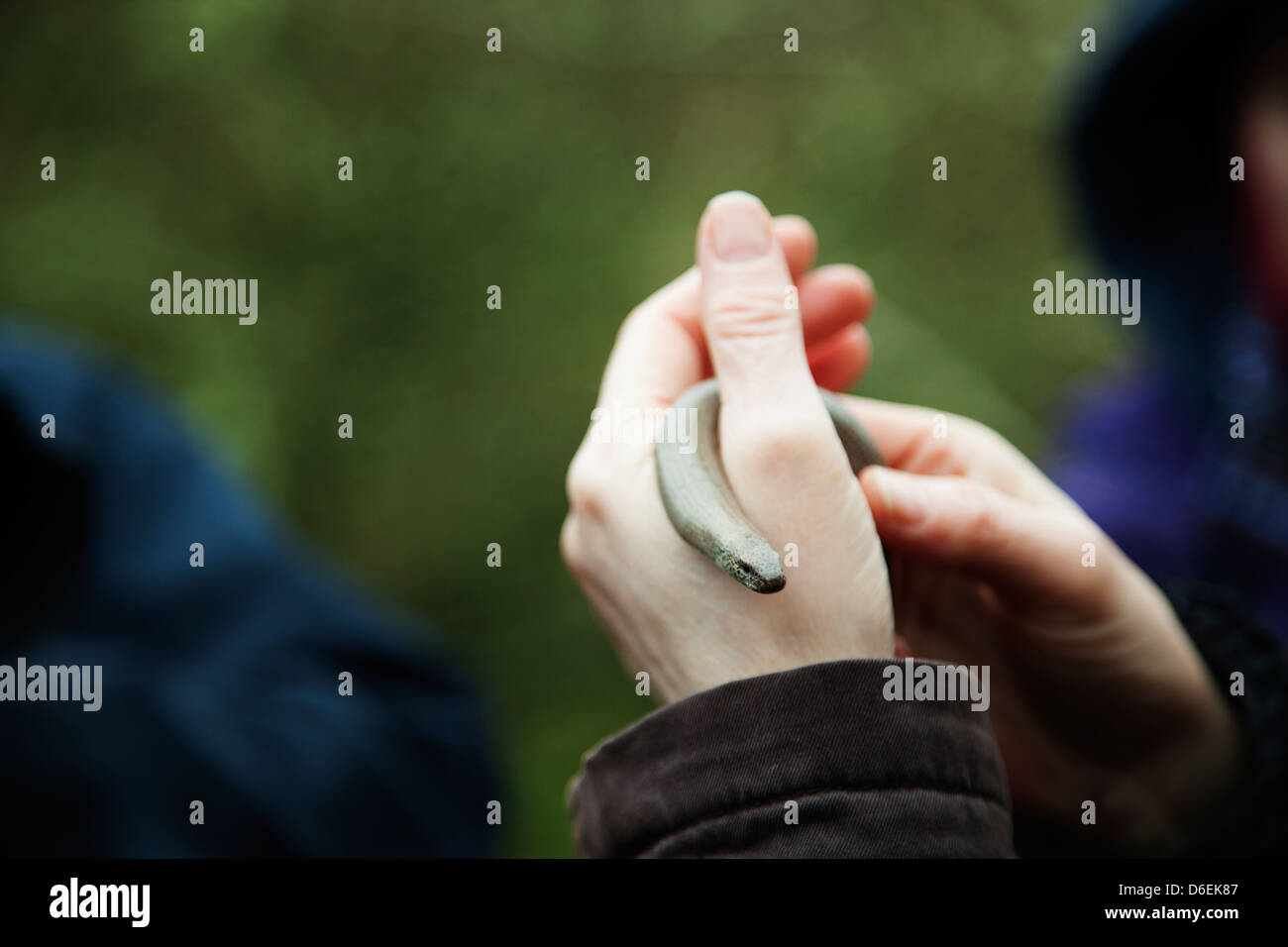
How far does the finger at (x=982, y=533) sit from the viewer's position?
3.05ft

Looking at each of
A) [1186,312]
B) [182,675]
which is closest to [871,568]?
[182,675]

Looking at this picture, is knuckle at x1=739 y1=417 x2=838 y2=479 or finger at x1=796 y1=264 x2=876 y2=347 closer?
knuckle at x1=739 y1=417 x2=838 y2=479

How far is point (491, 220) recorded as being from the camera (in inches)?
110

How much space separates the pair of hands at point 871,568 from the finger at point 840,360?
0.19 ft

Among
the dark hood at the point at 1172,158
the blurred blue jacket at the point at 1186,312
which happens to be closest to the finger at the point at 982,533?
the blurred blue jacket at the point at 1186,312

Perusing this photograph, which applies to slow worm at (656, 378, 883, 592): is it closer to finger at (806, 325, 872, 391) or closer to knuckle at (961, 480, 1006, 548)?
knuckle at (961, 480, 1006, 548)

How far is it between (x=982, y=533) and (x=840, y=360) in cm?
47

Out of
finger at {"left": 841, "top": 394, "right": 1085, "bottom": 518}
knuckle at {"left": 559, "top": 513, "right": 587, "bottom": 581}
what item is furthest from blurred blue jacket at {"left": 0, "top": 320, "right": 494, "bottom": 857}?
finger at {"left": 841, "top": 394, "right": 1085, "bottom": 518}

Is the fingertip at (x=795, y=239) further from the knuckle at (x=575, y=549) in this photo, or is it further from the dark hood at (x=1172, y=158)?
the dark hood at (x=1172, y=158)

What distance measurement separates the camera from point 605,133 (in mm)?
2742

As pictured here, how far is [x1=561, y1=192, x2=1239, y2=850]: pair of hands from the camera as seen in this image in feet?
2.92

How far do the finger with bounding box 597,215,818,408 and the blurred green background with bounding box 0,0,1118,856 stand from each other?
4.82ft
